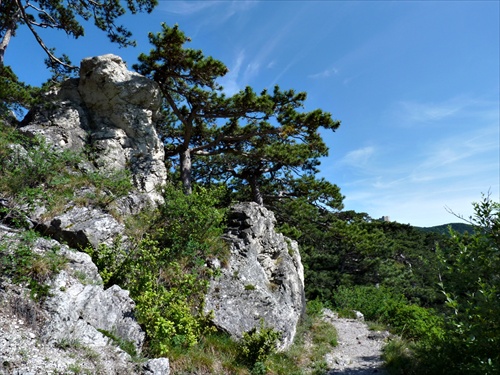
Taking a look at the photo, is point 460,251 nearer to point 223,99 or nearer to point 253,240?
point 253,240

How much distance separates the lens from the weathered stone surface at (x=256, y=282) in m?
8.47

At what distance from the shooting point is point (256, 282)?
32.8ft

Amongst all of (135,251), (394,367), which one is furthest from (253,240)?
(394,367)

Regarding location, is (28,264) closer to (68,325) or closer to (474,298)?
(68,325)

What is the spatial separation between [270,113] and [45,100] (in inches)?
379

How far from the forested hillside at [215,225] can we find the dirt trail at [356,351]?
0.51 m

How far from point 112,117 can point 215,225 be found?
723 centimetres

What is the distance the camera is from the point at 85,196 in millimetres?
9414

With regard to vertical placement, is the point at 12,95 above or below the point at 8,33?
below

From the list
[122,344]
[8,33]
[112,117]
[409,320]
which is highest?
[8,33]

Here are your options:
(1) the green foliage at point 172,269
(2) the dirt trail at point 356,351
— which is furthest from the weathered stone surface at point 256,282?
(2) the dirt trail at point 356,351

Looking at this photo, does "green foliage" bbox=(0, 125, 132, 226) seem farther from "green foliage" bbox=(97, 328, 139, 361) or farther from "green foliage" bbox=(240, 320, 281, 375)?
"green foliage" bbox=(240, 320, 281, 375)

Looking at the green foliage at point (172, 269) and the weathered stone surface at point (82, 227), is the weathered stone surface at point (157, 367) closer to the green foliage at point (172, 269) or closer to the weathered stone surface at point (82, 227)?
the green foliage at point (172, 269)

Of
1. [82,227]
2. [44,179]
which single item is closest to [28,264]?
[82,227]
